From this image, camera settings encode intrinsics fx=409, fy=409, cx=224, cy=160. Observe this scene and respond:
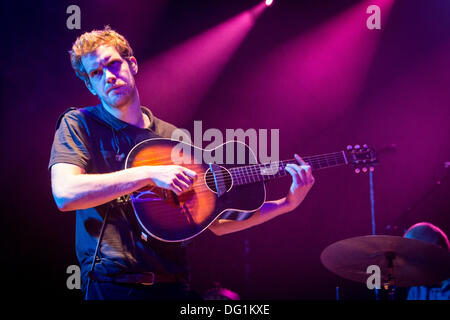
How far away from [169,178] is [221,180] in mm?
676

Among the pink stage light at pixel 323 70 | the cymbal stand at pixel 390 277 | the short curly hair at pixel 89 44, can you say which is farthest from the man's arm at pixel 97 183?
the pink stage light at pixel 323 70

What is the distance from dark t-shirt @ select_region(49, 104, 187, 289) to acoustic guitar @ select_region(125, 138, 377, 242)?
0.08 metres

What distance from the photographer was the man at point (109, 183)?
7.47 ft

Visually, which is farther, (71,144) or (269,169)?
(269,169)

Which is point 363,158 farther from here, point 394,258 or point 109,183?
point 109,183

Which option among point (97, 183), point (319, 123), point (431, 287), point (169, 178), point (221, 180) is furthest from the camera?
point (319, 123)

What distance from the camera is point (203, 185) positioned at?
2908 millimetres

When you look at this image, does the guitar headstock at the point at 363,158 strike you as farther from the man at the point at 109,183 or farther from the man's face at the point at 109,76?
the man's face at the point at 109,76

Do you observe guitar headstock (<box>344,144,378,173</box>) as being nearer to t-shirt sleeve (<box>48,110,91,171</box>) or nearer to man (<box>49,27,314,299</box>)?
man (<box>49,27,314,299</box>)

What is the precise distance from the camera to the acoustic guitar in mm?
2545

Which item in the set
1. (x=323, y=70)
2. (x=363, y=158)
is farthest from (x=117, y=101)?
(x=323, y=70)

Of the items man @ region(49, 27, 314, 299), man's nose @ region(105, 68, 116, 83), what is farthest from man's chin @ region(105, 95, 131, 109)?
man's nose @ region(105, 68, 116, 83)

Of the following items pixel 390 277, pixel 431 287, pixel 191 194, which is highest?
pixel 191 194

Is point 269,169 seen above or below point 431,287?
above
